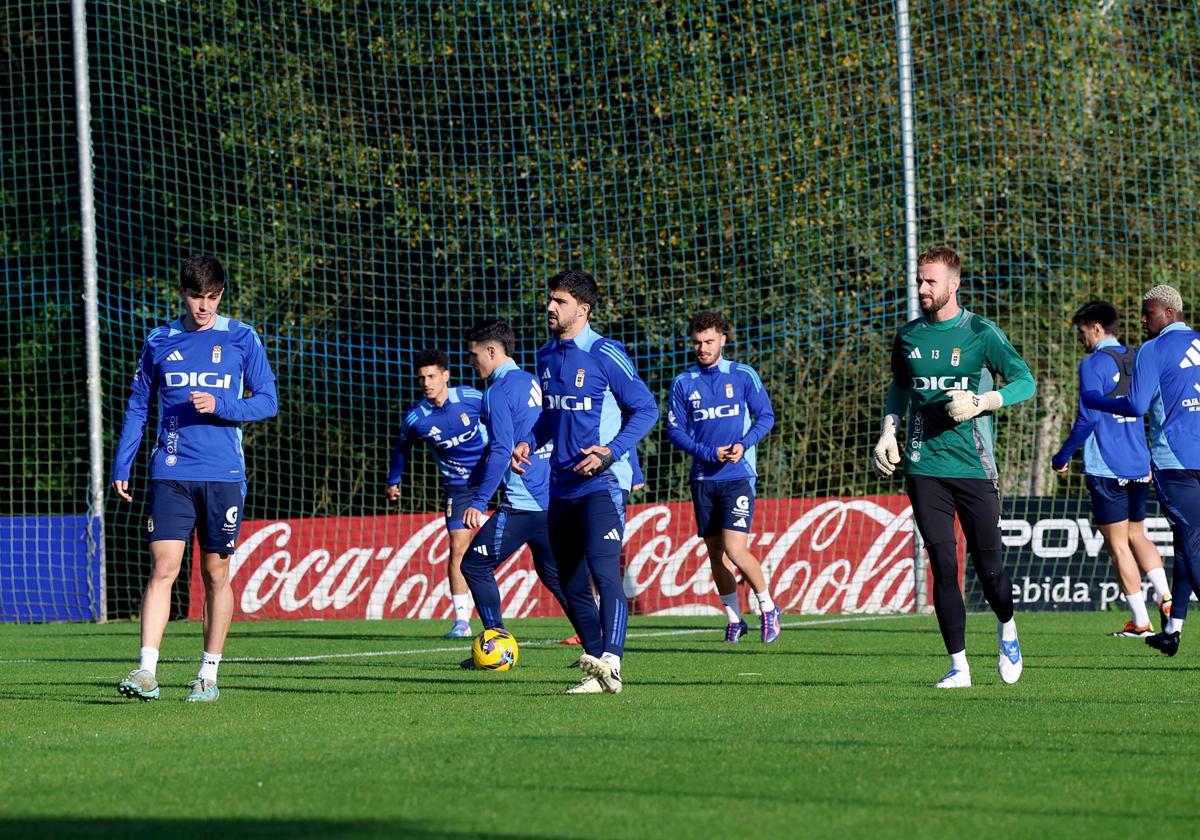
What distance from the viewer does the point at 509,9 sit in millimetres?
22750

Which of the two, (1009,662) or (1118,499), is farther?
(1118,499)

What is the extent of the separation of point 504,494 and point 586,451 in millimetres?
1933

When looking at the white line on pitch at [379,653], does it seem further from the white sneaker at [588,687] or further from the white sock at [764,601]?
the white sneaker at [588,687]

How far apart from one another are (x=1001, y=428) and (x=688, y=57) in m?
6.30

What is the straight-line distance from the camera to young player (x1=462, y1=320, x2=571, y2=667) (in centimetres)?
1036

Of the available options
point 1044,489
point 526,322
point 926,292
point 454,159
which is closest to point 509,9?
point 454,159

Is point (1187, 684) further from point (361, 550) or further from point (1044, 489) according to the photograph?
point (1044, 489)

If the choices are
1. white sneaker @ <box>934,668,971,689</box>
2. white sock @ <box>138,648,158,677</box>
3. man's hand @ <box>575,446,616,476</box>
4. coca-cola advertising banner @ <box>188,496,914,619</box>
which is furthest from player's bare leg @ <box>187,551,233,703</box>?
coca-cola advertising banner @ <box>188,496,914,619</box>

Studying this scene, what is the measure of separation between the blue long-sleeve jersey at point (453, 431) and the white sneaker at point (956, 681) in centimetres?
613

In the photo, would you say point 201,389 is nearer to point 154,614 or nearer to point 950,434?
point 154,614

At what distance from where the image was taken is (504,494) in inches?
→ 419

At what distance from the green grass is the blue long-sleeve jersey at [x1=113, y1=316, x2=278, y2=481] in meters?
1.18

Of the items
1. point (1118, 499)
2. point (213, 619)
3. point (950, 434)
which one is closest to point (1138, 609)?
point (1118, 499)

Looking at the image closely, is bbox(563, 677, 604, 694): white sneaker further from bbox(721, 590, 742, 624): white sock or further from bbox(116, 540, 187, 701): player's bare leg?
bbox(721, 590, 742, 624): white sock
